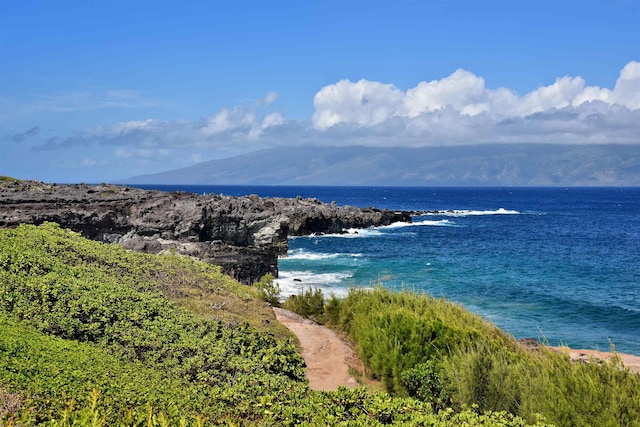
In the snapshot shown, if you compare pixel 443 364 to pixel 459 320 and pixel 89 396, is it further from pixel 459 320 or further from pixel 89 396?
pixel 89 396

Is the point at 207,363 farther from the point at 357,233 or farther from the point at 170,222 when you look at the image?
the point at 357,233

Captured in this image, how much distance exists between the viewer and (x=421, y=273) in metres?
40.4

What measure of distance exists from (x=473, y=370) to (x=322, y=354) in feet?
16.2

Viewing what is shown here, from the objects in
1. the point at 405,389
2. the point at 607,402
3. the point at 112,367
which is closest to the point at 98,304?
the point at 112,367

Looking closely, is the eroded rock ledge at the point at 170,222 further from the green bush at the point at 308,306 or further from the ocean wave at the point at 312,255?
the green bush at the point at 308,306

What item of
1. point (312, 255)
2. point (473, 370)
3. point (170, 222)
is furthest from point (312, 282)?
point (473, 370)

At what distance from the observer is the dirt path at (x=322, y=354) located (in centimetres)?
1237

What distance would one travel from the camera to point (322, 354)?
46.4 feet

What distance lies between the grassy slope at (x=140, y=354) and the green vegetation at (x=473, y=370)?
1.30 metres

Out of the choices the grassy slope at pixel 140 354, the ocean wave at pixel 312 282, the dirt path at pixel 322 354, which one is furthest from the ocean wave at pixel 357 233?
the grassy slope at pixel 140 354

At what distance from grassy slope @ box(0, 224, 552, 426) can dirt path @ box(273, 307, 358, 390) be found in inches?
46.8

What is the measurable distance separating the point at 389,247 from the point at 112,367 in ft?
157

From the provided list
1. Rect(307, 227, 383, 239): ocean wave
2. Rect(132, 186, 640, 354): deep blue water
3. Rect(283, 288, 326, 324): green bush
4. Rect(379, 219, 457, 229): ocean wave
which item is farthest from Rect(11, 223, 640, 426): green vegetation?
Rect(379, 219, 457, 229): ocean wave

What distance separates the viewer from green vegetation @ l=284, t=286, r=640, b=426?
861 centimetres
